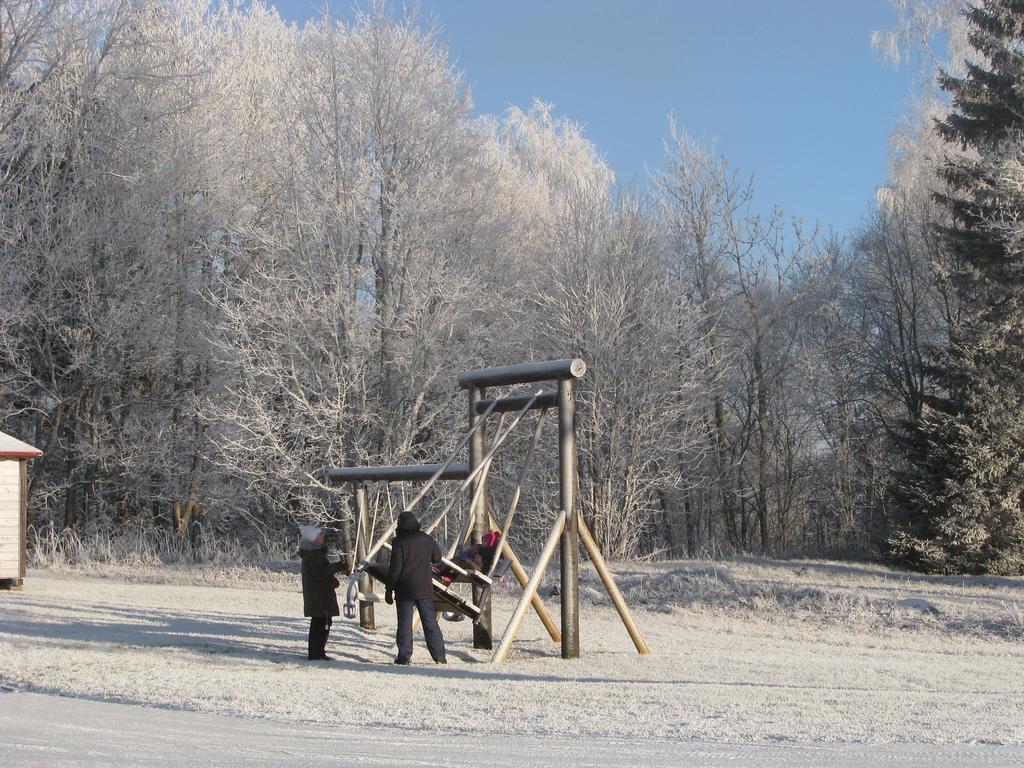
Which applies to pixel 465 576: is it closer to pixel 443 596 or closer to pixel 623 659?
pixel 443 596

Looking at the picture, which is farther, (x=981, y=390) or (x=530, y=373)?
(x=981, y=390)

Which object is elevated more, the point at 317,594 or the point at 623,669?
the point at 317,594

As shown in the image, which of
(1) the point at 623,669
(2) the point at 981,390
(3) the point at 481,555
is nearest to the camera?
(1) the point at 623,669

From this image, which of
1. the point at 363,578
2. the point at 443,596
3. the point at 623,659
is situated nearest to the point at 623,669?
the point at 623,659

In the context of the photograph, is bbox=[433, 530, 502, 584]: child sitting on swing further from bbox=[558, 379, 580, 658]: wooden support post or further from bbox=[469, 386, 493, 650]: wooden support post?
bbox=[558, 379, 580, 658]: wooden support post

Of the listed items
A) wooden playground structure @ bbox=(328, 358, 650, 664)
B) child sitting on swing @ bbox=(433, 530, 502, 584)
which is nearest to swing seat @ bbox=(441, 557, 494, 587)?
wooden playground structure @ bbox=(328, 358, 650, 664)

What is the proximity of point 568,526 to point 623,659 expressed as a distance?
1.44 m

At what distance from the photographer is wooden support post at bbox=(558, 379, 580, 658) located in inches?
404

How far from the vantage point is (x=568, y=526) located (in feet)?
34.2

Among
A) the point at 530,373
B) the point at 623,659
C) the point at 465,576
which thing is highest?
the point at 530,373

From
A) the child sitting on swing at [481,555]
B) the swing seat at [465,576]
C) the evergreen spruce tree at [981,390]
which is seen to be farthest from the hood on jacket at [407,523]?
the evergreen spruce tree at [981,390]

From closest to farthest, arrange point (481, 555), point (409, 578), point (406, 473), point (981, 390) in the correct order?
point (409, 578) → point (481, 555) → point (406, 473) → point (981, 390)

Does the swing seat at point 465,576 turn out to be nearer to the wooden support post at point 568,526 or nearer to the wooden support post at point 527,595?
the wooden support post at point 527,595

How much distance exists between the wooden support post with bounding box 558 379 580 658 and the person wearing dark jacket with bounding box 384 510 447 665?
136 centimetres
